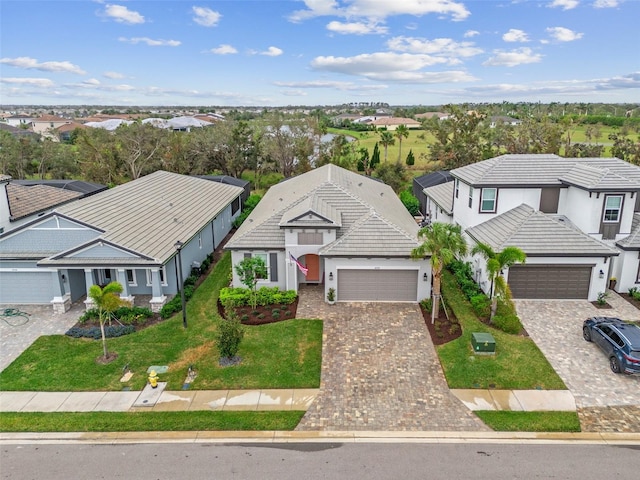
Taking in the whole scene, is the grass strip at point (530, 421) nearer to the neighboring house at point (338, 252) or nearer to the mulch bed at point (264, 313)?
Result: the neighboring house at point (338, 252)

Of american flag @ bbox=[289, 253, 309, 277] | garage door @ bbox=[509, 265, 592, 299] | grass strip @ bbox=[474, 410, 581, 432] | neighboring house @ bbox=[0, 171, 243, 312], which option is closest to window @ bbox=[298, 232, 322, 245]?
american flag @ bbox=[289, 253, 309, 277]

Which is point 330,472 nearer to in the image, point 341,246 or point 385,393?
point 385,393

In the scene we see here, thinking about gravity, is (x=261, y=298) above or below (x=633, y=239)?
below

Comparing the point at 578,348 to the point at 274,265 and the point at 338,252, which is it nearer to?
the point at 338,252

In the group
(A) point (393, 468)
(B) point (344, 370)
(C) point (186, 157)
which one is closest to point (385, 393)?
(B) point (344, 370)

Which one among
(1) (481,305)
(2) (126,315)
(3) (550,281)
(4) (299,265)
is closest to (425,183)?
(3) (550,281)

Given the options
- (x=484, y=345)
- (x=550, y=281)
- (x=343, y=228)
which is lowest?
(x=484, y=345)

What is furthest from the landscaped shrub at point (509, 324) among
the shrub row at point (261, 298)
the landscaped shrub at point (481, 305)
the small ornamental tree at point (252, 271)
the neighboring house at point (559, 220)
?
the small ornamental tree at point (252, 271)
